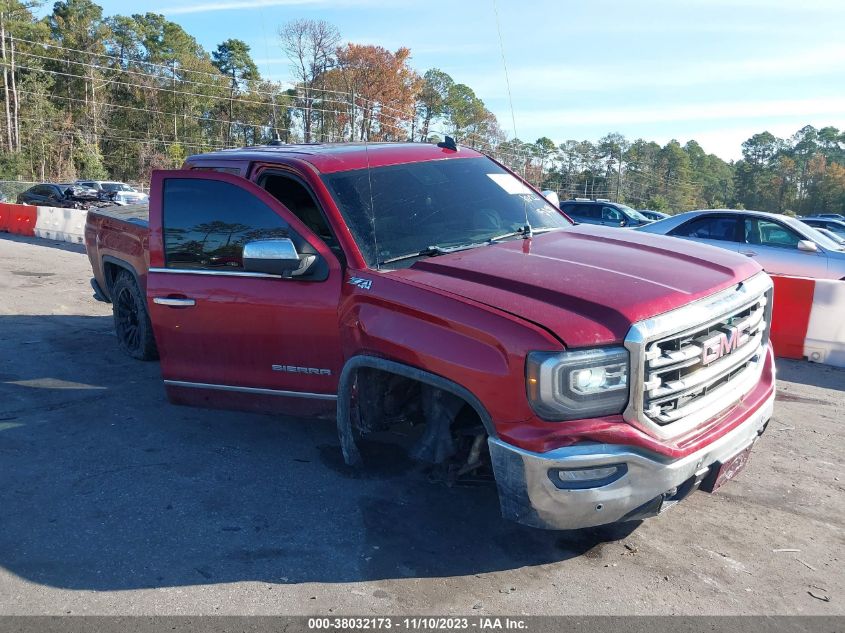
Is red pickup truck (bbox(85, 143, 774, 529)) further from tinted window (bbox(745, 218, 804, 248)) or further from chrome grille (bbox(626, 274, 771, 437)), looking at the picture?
tinted window (bbox(745, 218, 804, 248))

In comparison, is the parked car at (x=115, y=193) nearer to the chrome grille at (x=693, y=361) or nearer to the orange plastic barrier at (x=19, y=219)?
the orange plastic barrier at (x=19, y=219)

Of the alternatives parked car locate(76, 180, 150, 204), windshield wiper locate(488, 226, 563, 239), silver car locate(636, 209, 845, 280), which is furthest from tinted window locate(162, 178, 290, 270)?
parked car locate(76, 180, 150, 204)

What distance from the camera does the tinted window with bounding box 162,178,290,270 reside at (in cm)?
443

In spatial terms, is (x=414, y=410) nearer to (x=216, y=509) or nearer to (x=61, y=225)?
(x=216, y=509)

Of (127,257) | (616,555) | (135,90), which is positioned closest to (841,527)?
(616,555)

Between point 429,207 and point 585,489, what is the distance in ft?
7.02

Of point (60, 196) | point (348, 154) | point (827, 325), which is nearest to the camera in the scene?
point (348, 154)

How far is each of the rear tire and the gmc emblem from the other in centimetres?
504

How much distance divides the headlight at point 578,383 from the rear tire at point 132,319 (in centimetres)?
467

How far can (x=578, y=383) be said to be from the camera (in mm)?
2973

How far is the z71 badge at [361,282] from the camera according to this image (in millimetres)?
3774

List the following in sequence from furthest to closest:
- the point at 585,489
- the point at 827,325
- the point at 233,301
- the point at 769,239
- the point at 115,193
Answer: the point at 115,193
the point at 769,239
the point at 827,325
the point at 233,301
the point at 585,489

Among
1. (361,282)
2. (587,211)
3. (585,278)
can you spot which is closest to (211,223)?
(361,282)

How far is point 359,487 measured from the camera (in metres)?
4.27
